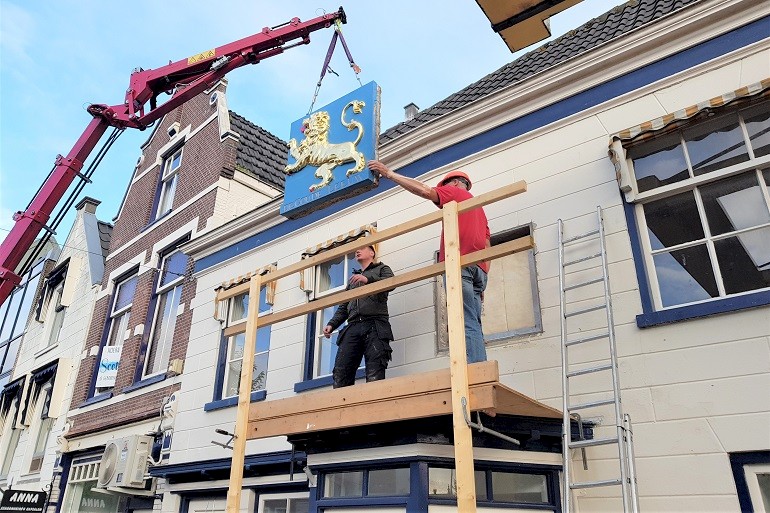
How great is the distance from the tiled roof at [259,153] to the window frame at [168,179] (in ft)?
5.68

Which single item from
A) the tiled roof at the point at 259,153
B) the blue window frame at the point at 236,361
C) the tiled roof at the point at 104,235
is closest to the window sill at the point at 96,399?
the blue window frame at the point at 236,361

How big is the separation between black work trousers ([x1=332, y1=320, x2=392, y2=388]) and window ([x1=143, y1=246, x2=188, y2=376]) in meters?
5.74

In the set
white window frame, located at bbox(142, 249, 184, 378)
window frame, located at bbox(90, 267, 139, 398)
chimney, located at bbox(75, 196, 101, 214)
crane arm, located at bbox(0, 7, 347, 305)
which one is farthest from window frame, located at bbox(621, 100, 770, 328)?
chimney, located at bbox(75, 196, 101, 214)

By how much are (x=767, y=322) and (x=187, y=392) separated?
8047 millimetres

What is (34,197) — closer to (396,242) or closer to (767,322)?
(396,242)

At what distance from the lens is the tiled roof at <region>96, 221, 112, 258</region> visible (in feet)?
51.7

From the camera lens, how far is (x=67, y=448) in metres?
12.5

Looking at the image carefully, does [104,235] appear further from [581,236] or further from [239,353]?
[581,236]

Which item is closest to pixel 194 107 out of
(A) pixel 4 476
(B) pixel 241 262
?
(B) pixel 241 262

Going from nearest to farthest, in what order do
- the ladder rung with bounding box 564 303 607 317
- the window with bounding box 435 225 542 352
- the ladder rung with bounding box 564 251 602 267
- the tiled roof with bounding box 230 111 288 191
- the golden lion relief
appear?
the ladder rung with bounding box 564 303 607 317 → the ladder rung with bounding box 564 251 602 267 → the window with bounding box 435 225 542 352 → the golden lion relief → the tiled roof with bounding box 230 111 288 191

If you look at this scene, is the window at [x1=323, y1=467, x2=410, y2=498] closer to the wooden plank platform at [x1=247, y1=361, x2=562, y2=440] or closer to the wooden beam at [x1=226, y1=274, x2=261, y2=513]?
the wooden plank platform at [x1=247, y1=361, x2=562, y2=440]

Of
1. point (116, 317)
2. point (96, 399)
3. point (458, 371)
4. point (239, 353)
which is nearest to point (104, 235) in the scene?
point (116, 317)

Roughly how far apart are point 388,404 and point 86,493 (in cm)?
996

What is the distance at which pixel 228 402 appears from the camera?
28.4ft
